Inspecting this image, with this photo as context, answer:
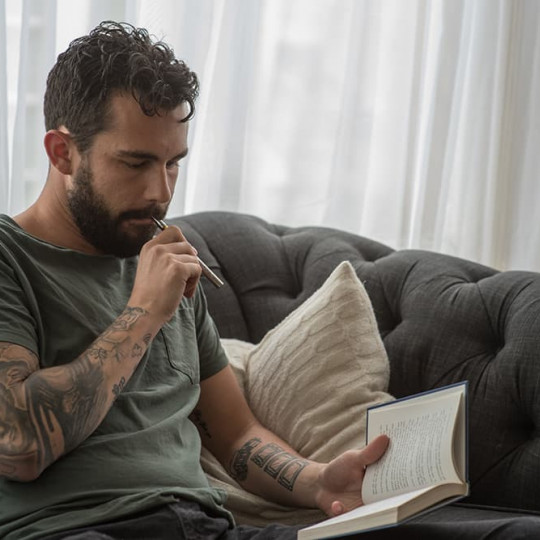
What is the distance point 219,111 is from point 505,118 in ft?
2.33

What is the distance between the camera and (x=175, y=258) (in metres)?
1.56

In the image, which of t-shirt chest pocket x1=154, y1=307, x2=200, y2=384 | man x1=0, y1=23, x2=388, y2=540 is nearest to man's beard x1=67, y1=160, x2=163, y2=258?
man x1=0, y1=23, x2=388, y2=540

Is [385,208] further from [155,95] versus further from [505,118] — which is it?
[155,95]

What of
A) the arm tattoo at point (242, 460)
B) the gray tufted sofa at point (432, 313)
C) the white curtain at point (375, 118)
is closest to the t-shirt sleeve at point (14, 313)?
the arm tattoo at point (242, 460)

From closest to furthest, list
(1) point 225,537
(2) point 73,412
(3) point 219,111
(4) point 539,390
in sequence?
(2) point 73,412 < (1) point 225,537 < (4) point 539,390 < (3) point 219,111

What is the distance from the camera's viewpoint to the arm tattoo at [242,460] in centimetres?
175

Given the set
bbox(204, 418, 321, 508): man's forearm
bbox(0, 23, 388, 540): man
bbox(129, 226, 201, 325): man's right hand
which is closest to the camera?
bbox(0, 23, 388, 540): man

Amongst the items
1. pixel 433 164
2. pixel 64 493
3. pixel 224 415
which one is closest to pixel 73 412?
pixel 64 493

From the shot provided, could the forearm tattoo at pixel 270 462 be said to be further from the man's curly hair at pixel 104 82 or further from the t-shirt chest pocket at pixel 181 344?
the man's curly hair at pixel 104 82

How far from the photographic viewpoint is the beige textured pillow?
175 cm

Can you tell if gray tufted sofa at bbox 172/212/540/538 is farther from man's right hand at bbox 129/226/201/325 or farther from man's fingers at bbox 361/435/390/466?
man's right hand at bbox 129/226/201/325

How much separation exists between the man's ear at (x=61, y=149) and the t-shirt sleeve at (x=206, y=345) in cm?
35

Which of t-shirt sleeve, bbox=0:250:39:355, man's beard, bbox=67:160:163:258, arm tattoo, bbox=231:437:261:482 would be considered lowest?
arm tattoo, bbox=231:437:261:482

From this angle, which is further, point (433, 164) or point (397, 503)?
point (433, 164)
